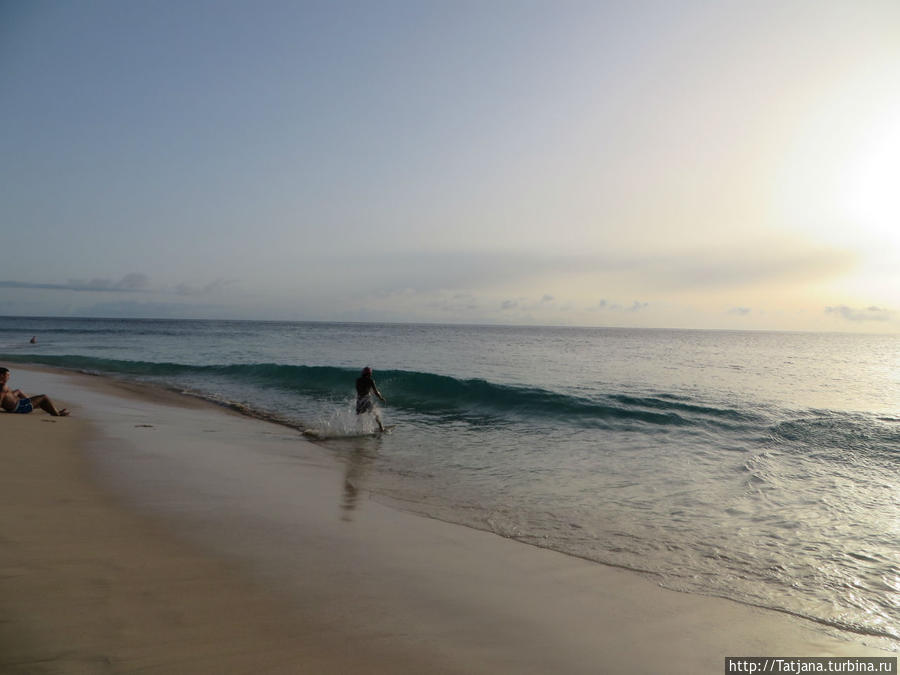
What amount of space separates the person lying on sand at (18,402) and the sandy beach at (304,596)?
228 inches

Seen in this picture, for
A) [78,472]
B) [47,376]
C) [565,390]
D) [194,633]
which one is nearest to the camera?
[194,633]


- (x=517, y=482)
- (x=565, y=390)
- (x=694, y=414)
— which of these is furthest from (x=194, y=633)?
(x=565, y=390)

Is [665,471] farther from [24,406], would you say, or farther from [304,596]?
[24,406]

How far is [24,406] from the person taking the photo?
38.9ft

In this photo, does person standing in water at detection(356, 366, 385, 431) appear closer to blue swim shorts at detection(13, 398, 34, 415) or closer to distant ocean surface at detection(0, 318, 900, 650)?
distant ocean surface at detection(0, 318, 900, 650)

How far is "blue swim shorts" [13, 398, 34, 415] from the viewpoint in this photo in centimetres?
1177

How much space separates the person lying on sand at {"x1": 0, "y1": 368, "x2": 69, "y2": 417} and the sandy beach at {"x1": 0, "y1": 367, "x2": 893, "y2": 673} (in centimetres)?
580

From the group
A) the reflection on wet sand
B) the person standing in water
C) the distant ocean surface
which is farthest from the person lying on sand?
the reflection on wet sand

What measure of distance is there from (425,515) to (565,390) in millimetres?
14601

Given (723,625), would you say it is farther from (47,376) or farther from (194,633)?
(47,376)

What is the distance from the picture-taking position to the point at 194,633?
3.34m

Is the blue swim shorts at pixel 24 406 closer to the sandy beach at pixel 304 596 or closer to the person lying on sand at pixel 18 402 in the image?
the person lying on sand at pixel 18 402

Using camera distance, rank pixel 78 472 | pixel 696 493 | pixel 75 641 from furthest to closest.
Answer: pixel 696 493 < pixel 78 472 < pixel 75 641

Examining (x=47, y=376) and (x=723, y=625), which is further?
(x=47, y=376)
